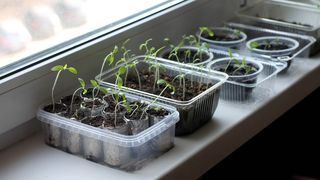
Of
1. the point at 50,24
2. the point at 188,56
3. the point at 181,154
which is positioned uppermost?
the point at 50,24

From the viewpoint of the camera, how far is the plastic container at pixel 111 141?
1.18 meters

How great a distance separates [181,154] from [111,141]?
6.4 inches

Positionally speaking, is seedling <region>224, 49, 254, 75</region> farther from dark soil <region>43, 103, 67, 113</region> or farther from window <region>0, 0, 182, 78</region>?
dark soil <region>43, 103, 67, 113</region>

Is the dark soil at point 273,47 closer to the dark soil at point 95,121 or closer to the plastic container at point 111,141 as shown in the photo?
the plastic container at point 111,141

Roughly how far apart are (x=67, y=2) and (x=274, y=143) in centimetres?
84

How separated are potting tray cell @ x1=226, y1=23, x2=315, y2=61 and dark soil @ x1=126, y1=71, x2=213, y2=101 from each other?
1.02ft

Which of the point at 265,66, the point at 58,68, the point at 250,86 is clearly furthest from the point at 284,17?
the point at 58,68

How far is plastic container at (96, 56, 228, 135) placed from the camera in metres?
1.29

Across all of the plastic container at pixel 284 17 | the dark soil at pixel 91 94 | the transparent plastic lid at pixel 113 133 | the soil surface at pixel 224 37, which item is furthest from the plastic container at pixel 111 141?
the plastic container at pixel 284 17

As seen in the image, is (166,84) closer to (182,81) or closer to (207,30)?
(182,81)

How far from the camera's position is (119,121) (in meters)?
1.22

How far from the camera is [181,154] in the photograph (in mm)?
1234

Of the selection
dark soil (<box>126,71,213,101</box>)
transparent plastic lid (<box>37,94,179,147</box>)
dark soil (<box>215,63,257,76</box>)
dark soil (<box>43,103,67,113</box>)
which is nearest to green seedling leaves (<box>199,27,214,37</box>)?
dark soil (<box>215,63,257,76</box>)

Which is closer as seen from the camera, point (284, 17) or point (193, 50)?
point (193, 50)
